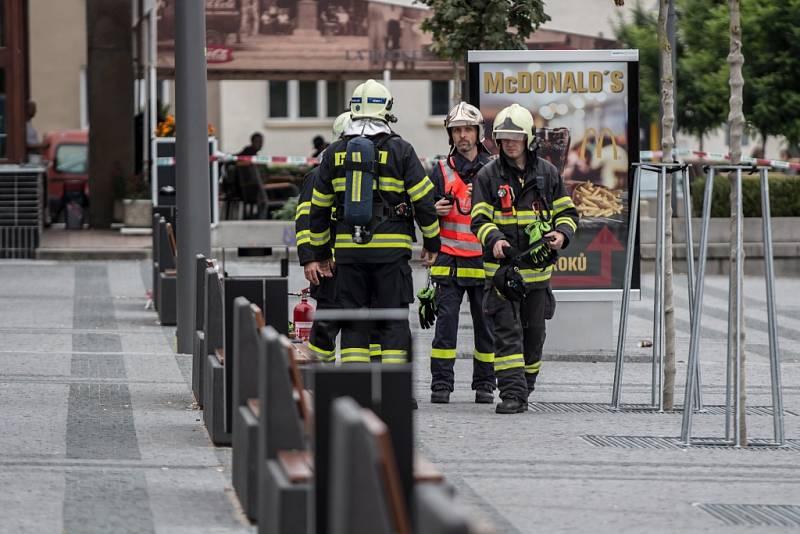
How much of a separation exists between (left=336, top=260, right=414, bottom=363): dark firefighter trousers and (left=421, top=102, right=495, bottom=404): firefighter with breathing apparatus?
31.3 inches

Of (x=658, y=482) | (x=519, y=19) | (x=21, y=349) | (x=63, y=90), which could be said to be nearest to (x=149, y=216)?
(x=519, y=19)

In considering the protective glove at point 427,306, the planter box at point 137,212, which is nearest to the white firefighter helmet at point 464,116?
the protective glove at point 427,306

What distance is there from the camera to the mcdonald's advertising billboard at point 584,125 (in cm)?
1273

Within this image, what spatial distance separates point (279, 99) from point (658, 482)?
139ft

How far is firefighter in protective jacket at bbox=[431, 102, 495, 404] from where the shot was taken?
10461 mm

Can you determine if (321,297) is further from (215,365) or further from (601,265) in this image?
(601,265)

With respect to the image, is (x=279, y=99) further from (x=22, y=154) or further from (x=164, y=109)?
(x=22, y=154)

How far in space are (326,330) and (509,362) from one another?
1.10m

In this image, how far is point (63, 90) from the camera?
159 feet

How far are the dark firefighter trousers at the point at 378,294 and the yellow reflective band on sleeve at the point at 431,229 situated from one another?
0.69 feet

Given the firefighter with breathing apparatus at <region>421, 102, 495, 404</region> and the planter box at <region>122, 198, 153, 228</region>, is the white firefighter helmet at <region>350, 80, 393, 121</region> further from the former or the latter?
the planter box at <region>122, 198, 153, 228</region>

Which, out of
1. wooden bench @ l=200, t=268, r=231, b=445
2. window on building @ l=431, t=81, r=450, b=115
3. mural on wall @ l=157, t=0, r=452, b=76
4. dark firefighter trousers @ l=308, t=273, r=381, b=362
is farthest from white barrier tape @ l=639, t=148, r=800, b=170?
window on building @ l=431, t=81, r=450, b=115

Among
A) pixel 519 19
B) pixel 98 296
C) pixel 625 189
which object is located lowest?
pixel 98 296

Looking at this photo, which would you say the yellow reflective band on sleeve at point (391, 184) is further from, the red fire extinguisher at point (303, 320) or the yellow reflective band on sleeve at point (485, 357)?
the red fire extinguisher at point (303, 320)
